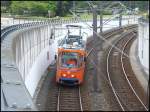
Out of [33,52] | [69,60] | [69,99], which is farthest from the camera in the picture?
[33,52]

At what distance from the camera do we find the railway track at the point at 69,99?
24.1m

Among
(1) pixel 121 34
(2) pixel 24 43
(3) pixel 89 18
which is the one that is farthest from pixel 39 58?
(1) pixel 121 34

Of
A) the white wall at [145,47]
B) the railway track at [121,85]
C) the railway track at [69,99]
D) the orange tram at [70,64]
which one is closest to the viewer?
the white wall at [145,47]

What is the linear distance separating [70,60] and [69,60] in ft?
0.20

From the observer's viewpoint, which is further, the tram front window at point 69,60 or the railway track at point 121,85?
the tram front window at point 69,60

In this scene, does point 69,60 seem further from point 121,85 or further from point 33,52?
point 121,85

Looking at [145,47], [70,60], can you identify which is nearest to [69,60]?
[70,60]

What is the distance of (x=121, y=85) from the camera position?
100 feet

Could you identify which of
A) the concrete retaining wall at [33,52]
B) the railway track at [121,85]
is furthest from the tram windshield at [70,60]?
the railway track at [121,85]

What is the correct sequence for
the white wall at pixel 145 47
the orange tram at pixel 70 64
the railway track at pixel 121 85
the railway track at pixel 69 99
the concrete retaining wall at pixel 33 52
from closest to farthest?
the white wall at pixel 145 47 < the railway track at pixel 121 85 < the railway track at pixel 69 99 < the concrete retaining wall at pixel 33 52 < the orange tram at pixel 70 64

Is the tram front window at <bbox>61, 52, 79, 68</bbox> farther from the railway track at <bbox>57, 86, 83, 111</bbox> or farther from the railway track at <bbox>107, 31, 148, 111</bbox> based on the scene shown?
the railway track at <bbox>107, 31, 148, 111</bbox>

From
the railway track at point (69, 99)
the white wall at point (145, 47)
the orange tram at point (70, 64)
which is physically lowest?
the railway track at point (69, 99)

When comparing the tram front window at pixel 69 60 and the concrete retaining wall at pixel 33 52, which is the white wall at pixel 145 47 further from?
the concrete retaining wall at pixel 33 52

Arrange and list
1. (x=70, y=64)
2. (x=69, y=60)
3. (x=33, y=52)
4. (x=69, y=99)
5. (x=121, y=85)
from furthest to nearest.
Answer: (x=33, y=52) → (x=121, y=85) → (x=69, y=60) → (x=70, y=64) → (x=69, y=99)
